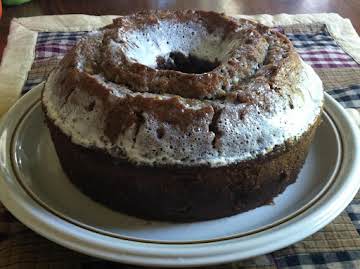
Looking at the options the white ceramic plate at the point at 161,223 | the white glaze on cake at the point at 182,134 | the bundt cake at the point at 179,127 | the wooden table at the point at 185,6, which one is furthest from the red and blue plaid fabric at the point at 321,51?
the white glaze on cake at the point at 182,134

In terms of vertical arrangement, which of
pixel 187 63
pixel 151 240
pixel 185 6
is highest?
pixel 187 63

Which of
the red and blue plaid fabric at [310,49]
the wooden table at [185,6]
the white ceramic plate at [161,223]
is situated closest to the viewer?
the white ceramic plate at [161,223]

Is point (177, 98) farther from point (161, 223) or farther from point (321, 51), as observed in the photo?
point (321, 51)

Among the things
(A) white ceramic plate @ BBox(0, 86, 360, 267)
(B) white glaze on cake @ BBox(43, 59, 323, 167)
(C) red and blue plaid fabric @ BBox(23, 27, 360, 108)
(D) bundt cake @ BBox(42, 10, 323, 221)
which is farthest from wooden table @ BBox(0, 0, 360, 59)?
(B) white glaze on cake @ BBox(43, 59, 323, 167)

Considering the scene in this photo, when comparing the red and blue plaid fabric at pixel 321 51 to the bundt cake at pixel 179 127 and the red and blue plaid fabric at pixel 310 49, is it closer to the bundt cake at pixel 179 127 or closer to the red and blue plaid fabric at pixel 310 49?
the red and blue plaid fabric at pixel 310 49

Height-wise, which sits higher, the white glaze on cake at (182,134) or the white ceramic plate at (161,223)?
the white glaze on cake at (182,134)

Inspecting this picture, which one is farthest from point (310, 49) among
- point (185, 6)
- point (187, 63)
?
point (187, 63)

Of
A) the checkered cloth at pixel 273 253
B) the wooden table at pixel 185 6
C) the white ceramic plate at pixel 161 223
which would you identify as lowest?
the wooden table at pixel 185 6
